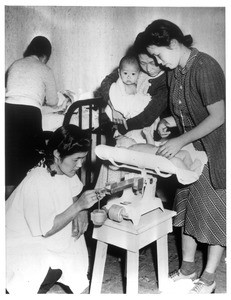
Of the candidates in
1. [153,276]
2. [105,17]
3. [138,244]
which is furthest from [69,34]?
[153,276]

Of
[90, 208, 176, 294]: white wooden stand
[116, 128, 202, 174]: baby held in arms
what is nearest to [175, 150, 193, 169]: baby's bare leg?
[116, 128, 202, 174]: baby held in arms

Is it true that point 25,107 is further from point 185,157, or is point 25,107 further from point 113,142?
point 185,157

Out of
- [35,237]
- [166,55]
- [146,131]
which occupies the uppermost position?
[166,55]

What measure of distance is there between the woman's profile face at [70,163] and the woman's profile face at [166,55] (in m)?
0.39

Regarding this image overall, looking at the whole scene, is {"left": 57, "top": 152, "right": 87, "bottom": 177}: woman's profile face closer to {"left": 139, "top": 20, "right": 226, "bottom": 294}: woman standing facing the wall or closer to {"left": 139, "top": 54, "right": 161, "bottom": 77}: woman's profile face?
{"left": 139, "top": 20, "right": 226, "bottom": 294}: woman standing facing the wall

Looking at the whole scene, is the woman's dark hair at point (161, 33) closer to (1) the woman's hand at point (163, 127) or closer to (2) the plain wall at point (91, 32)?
(2) the plain wall at point (91, 32)

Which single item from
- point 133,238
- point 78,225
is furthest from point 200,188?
point 78,225

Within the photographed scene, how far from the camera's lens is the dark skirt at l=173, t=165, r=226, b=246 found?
3.95 ft

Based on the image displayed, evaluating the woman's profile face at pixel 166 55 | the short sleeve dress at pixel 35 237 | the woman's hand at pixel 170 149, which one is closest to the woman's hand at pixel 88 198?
the short sleeve dress at pixel 35 237

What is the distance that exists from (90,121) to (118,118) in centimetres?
12

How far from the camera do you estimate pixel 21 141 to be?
132 centimetres

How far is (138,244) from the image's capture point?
1.04 metres
